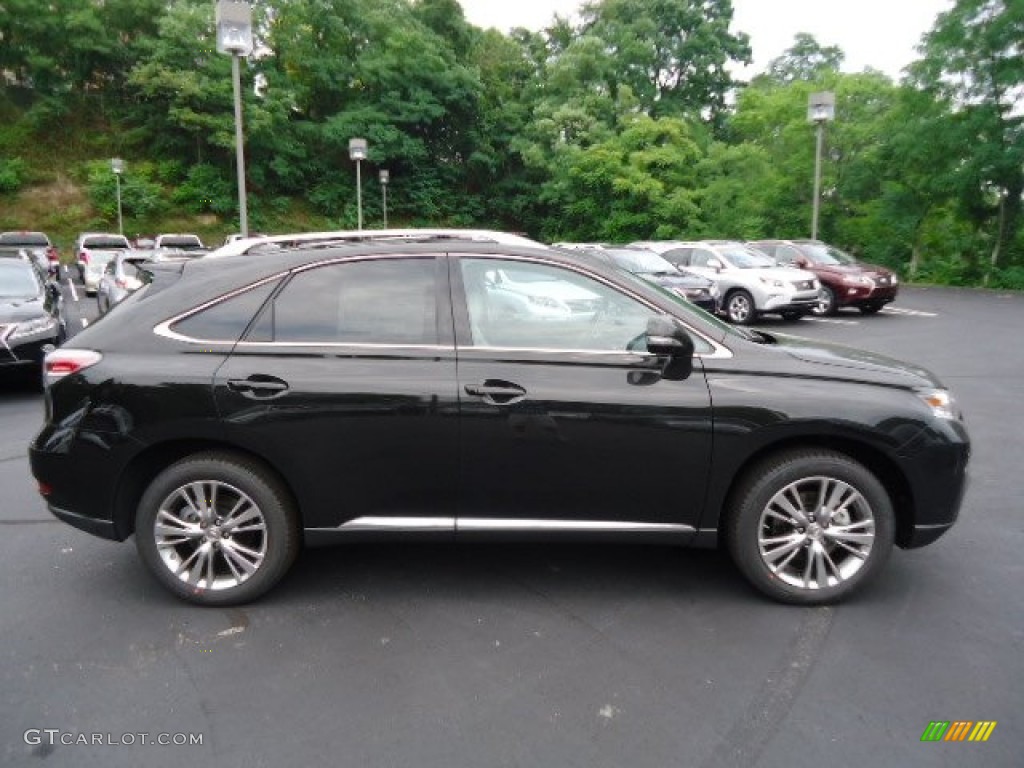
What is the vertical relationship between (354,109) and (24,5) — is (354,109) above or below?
below

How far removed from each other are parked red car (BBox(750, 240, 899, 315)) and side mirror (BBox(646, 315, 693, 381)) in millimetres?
14799

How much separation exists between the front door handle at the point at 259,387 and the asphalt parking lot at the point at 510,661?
3.39 ft

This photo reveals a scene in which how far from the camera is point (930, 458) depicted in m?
3.53

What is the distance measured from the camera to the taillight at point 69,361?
3.57m

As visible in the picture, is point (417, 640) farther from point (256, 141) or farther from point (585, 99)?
point (256, 141)

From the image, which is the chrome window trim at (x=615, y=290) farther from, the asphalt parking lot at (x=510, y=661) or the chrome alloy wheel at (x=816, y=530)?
the asphalt parking lot at (x=510, y=661)

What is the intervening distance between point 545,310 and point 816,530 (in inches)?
64.8

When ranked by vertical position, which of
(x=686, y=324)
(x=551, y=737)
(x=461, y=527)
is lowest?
(x=551, y=737)

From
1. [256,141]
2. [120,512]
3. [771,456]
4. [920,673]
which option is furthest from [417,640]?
[256,141]

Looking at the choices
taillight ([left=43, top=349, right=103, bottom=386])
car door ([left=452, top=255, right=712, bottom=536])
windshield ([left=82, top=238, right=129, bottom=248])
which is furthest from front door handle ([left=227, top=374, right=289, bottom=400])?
windshield ([left=82, top=238, right=129, bottom=248])

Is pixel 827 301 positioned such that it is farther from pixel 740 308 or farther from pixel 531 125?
pixel 531 125

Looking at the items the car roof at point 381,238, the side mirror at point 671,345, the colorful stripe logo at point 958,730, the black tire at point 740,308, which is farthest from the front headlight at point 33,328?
the black tire at point 740,308

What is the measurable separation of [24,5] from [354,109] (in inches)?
642

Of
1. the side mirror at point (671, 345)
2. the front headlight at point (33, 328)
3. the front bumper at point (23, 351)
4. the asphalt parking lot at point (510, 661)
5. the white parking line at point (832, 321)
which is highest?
the side mirror at point (671, 345)
